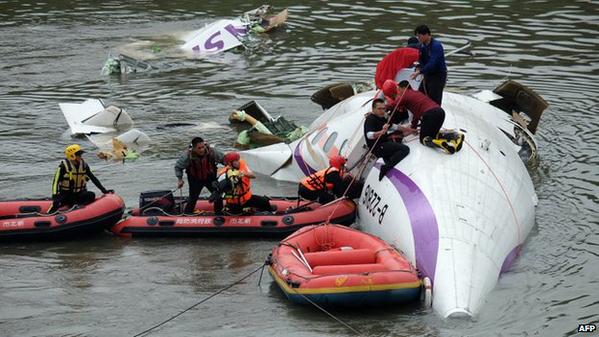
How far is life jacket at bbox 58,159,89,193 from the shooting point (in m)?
18.2

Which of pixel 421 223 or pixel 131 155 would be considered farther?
pixel 131 155

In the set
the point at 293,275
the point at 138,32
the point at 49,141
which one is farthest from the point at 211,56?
the point at 293,275

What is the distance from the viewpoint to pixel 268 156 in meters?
22.0

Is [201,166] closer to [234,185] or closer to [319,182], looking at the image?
[234,185]

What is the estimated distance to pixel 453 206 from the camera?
15.7m

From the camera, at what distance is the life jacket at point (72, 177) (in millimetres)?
18234

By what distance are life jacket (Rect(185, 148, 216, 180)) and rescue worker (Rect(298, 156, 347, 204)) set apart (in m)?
1.63

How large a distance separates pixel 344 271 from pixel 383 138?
12.8 feet

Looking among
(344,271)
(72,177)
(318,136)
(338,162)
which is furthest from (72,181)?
(344,271)

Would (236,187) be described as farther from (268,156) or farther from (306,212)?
(268,156)

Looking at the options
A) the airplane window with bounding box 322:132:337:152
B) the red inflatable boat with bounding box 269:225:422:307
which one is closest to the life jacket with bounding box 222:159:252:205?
the red inflatable boat with bounding box 269:225:422:307

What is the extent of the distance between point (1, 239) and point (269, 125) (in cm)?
853

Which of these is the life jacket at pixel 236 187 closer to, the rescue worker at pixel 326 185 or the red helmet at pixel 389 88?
the rescue worker at pixel 326 185

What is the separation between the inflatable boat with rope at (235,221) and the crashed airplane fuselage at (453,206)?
1.85 ft
